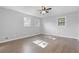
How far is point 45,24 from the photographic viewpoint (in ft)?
5.06

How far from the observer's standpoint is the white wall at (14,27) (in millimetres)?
1492

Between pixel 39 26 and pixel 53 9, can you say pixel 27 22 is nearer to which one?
pixel 39 26

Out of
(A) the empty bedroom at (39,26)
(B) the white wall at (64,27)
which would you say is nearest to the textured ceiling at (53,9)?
(A) the empty bedroom at (39,26)

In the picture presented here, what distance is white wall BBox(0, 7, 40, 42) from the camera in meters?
1.49

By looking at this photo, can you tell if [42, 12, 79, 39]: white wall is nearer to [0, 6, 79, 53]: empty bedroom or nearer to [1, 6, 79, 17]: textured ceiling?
[0, 6, 79, 53]: empty bedroom

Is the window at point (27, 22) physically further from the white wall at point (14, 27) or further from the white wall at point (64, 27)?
the white wall at point (64, 27)

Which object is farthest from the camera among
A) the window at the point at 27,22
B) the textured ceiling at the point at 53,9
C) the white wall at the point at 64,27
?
the window at the point at 27,22

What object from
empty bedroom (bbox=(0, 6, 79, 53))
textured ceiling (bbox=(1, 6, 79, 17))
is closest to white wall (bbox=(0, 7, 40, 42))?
empty bedroom (bbox=(0, 6, 79, 53))

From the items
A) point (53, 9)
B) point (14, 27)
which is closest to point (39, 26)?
point (53, 9)

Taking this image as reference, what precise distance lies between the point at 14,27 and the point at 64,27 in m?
1.14

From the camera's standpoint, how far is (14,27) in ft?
5.31
